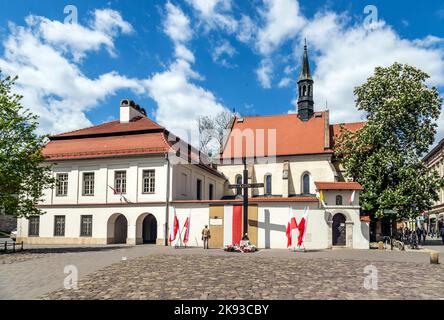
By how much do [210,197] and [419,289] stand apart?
104 feet

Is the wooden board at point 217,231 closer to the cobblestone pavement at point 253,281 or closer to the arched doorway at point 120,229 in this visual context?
the arched doorway at point 120,229

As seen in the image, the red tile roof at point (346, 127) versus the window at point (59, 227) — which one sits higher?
the red tile roof at point (346, 127)

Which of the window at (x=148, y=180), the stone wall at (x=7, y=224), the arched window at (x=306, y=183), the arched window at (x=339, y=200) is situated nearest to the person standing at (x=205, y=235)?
the window at (x=148, y=180)

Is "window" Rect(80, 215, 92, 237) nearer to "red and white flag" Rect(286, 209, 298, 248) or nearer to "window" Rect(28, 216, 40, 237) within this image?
"window" Rect(28, 216, 40, 237)

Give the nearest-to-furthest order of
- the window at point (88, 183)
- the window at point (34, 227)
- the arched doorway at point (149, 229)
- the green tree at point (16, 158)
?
the green tree at point (16, 158), the window at point (88, 183), the window at point (34, 227), the arched doorway at point (149, 229)

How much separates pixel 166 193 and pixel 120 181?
4623mm

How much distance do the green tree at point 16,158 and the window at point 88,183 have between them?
8.40 m

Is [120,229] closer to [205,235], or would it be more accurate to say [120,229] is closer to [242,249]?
[205,235]

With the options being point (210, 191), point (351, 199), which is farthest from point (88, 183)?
point (351, 199)

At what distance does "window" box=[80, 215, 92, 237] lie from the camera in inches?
1315

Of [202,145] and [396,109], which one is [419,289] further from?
[202,145]

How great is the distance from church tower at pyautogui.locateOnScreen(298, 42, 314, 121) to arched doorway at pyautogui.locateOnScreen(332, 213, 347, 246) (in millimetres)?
20621

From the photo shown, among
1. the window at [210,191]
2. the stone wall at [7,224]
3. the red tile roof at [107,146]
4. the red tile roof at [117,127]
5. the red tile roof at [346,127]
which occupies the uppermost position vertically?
the red tile roof at [346,127]

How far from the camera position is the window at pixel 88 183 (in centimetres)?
3431
